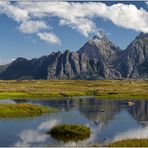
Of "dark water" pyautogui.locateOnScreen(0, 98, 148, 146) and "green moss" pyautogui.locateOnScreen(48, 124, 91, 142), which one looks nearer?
"dark water" pyautogui.locateOnScreen(0, 98, 148, 146)

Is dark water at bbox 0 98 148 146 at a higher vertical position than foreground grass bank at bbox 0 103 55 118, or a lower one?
lower

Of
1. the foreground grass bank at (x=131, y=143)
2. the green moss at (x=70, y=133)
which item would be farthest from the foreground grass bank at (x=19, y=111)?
the foreground grass bank at (x=131, y=143)

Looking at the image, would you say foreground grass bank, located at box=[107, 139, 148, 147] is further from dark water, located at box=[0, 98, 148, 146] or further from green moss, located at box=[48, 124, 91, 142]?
green moss, located at box=[48, 124, 91, 142]

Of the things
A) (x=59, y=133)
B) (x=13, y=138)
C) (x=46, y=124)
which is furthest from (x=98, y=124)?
(x=13, y=138)

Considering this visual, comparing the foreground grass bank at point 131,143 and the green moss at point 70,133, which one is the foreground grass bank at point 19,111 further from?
the foreground grass bank at point 131,143

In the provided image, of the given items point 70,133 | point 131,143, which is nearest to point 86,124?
point 70,133

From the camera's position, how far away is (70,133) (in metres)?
51.0

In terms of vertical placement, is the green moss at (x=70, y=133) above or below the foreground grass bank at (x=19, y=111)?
below

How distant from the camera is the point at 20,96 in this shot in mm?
129250

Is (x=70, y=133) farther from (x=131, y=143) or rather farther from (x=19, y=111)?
(x=19, y=111)

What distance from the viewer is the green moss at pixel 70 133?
49312 mm

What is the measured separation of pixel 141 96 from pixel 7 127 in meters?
87.4

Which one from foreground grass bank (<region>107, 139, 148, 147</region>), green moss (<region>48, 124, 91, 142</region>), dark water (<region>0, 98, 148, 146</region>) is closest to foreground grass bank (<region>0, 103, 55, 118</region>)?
dark water (<region>0, 98, 148, 146</region>)

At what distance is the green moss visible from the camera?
49312mm
